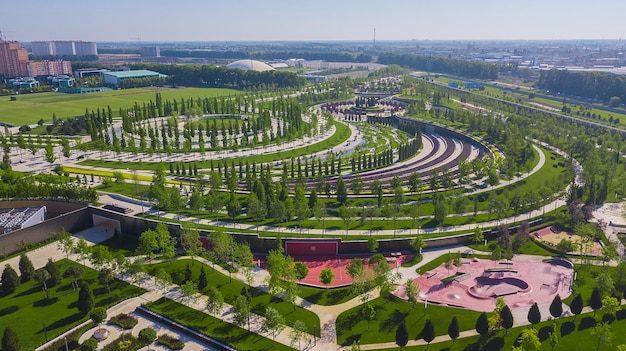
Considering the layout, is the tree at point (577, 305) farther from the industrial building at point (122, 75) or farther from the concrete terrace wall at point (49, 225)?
the industrial building at point (122, 75)

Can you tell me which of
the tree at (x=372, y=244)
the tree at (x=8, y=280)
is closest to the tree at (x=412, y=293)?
the tree at (x=372, y=244)

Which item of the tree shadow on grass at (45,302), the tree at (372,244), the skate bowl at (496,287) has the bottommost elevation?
the skate bowl at (496,287)

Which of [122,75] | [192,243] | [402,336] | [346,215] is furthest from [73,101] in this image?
[402,336]

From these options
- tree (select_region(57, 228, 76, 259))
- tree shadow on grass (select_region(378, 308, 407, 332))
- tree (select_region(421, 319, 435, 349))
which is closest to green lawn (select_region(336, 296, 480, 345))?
tree shadow on grass (select_region(378, 308, 407, 332))

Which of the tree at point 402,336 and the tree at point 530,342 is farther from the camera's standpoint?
the tree at point 402,336

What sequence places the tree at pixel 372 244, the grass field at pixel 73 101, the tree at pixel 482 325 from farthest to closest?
the grass field at pixel 73 101, the tree at pixel 372 244, the tree at pixel 482 325

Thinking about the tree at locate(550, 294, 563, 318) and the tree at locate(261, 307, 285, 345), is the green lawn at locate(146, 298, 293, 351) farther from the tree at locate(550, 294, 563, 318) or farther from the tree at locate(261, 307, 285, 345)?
the tree at locate(550, 294, 563, 318)

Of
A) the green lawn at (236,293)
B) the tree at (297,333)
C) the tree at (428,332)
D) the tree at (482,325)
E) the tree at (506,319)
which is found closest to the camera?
the tree at (428,332)

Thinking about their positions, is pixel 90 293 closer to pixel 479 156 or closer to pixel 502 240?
pixel 502 240

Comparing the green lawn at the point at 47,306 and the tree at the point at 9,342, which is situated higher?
the tree at the point at 9,342
